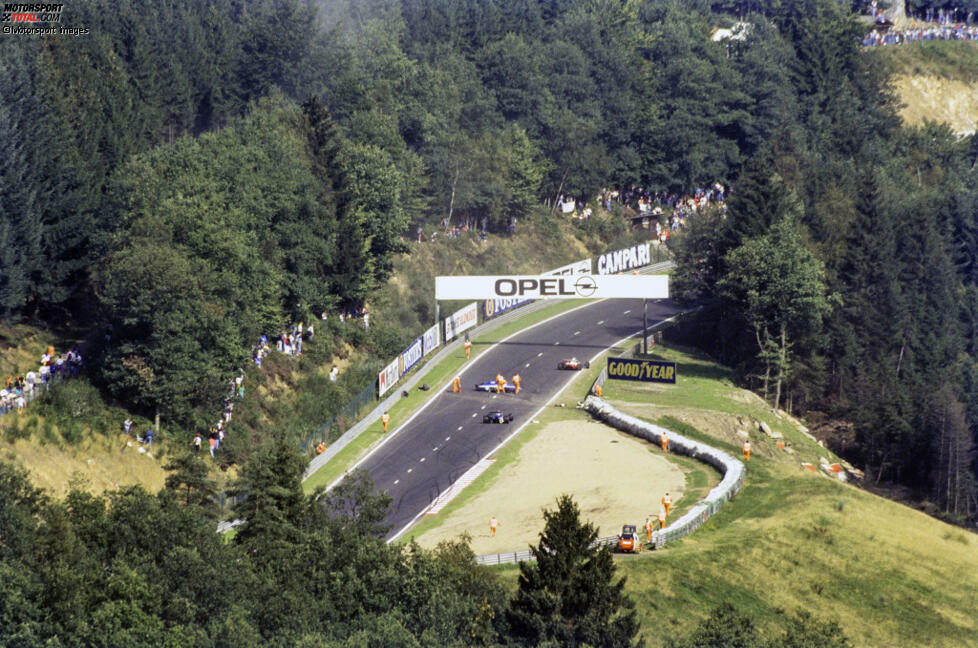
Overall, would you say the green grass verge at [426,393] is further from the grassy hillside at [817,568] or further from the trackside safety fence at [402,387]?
the grassy hillside at [817,568]

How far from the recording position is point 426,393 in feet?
304

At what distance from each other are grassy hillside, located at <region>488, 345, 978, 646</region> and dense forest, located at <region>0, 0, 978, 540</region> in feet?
79.4

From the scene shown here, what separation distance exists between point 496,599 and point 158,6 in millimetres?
89370

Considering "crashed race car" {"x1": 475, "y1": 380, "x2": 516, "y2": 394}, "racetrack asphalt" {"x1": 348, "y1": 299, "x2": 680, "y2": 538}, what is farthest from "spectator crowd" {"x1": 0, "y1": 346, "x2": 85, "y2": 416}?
"crashed race car" {"x1": 475, "y1": 380, "x2": 516, "y2": 394}

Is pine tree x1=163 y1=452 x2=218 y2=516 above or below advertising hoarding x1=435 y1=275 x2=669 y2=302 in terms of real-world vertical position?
below

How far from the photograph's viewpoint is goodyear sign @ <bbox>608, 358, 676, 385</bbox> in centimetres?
9294

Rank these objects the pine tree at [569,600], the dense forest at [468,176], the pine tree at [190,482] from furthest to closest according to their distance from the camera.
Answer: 1. the dense forest at [468,176]
2. the pine tree at [190,482]
3. the pine tree at [569,600]

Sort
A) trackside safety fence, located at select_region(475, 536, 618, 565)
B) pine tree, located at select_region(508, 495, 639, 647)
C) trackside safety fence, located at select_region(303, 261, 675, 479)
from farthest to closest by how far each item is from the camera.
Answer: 1. trackside safety fence, located at select_region(303, 261, 675, 479)
2. trackside safety fence, located at select_region(475, 536, 618, 565)
3. pine tree, located at select_region(508, 495, 639, 647)

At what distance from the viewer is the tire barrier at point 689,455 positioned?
219 feet

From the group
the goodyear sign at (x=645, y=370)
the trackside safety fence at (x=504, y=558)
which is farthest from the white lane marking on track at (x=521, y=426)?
the trackside safety fence at (x=504, y=558)

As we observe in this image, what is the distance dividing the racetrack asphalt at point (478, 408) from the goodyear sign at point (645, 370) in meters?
4.71

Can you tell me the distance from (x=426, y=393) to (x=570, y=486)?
19.9 m

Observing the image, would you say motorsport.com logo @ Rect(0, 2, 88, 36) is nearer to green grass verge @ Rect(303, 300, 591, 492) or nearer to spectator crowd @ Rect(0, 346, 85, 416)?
spectator crowd @ Rect(0, 346, 85, 416)

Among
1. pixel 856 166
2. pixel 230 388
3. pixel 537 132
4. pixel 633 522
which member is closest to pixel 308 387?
pixel 230 388
